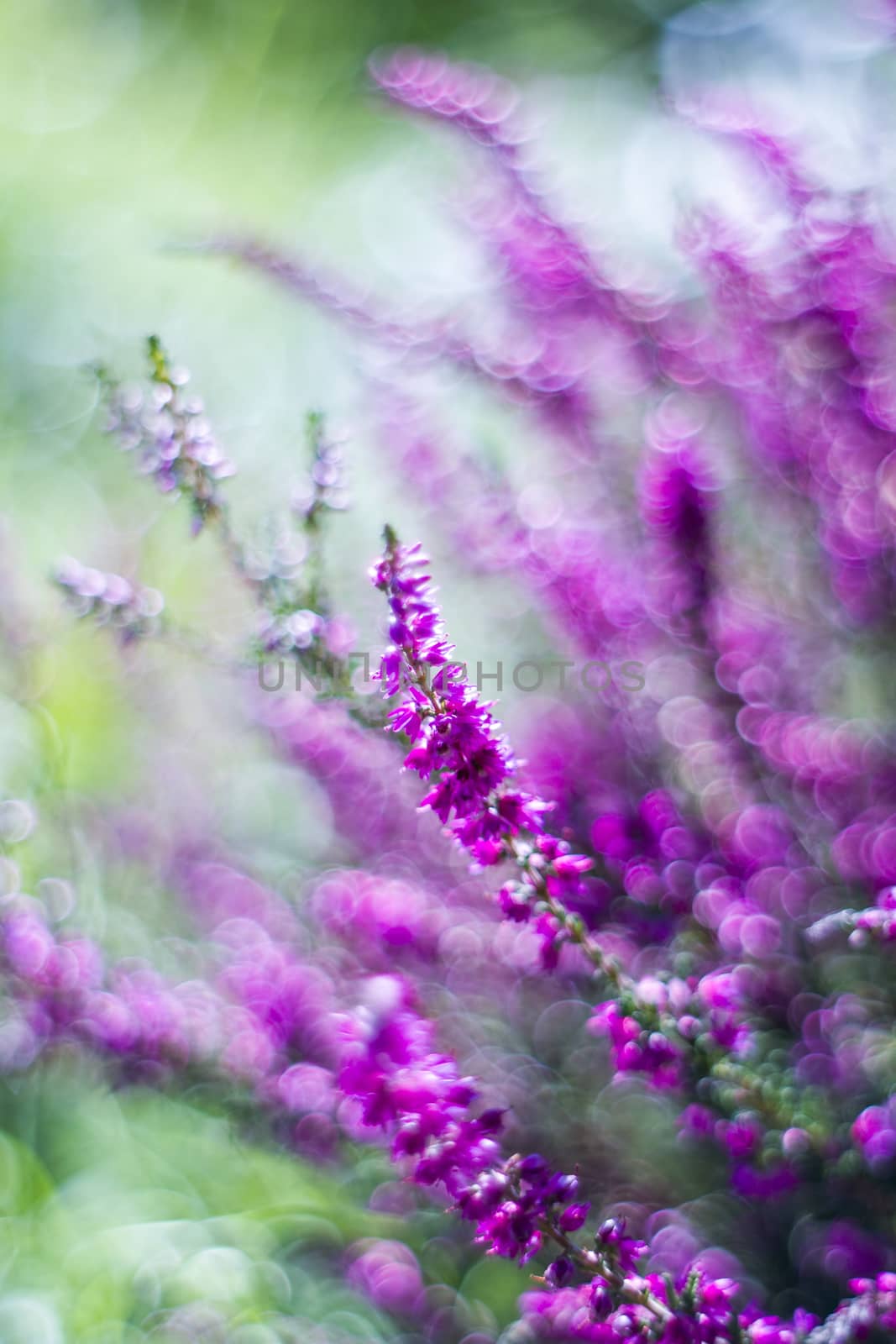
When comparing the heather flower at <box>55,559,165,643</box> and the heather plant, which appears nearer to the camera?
the heather plant

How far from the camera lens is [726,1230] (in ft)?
1.69

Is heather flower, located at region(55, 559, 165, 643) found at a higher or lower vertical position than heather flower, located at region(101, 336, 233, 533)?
lower

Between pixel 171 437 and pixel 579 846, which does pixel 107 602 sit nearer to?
pixel 171 437

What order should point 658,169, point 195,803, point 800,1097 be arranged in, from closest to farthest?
point 800,1097, point 195,803, point 658,169

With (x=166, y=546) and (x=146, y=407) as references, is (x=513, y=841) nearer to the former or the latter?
(x=146, y=407)

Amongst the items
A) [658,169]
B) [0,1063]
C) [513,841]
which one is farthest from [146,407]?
[658,169]

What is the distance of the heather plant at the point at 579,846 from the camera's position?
0.35m

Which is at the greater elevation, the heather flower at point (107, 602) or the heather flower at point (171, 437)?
the heather flower at point (171, 437)

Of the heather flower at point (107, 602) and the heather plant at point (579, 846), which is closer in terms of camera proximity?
the heather plant at point (579, 846)

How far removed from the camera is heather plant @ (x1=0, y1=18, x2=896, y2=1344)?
35 centimetres

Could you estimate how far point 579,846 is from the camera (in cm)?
52

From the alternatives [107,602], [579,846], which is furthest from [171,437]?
[579,846]

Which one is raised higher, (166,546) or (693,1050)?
(166,546)

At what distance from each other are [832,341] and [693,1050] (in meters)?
0.33
